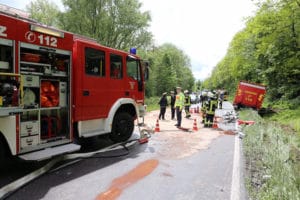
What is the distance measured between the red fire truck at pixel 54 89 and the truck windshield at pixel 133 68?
0.03 m

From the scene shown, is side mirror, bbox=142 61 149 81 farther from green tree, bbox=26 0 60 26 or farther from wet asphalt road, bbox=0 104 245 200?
green tree, bbox=26 0 60 26

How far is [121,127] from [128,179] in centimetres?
263

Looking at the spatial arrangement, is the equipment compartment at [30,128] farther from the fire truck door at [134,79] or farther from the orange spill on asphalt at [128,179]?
the fire truck door at [134,79]

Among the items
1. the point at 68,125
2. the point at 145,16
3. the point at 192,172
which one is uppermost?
the point at 145,16

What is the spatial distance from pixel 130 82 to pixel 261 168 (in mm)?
4159

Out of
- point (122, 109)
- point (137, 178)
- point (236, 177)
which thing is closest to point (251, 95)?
point (122, 109)

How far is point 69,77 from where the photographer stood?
209 inches

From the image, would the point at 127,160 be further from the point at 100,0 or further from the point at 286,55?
the point at 100,0

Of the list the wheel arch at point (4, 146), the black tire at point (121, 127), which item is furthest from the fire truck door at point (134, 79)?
the wheel arch at point (4, 146)

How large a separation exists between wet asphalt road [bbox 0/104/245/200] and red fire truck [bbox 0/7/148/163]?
58 cm

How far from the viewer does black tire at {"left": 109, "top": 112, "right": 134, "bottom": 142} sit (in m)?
6.92

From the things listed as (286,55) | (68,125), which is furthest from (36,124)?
(286,55)

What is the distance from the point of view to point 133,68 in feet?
24.0

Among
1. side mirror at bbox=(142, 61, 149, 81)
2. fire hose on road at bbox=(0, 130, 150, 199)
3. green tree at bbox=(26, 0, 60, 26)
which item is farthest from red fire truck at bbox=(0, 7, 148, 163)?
green tree at bbox=(26, 0, 60, 26)
